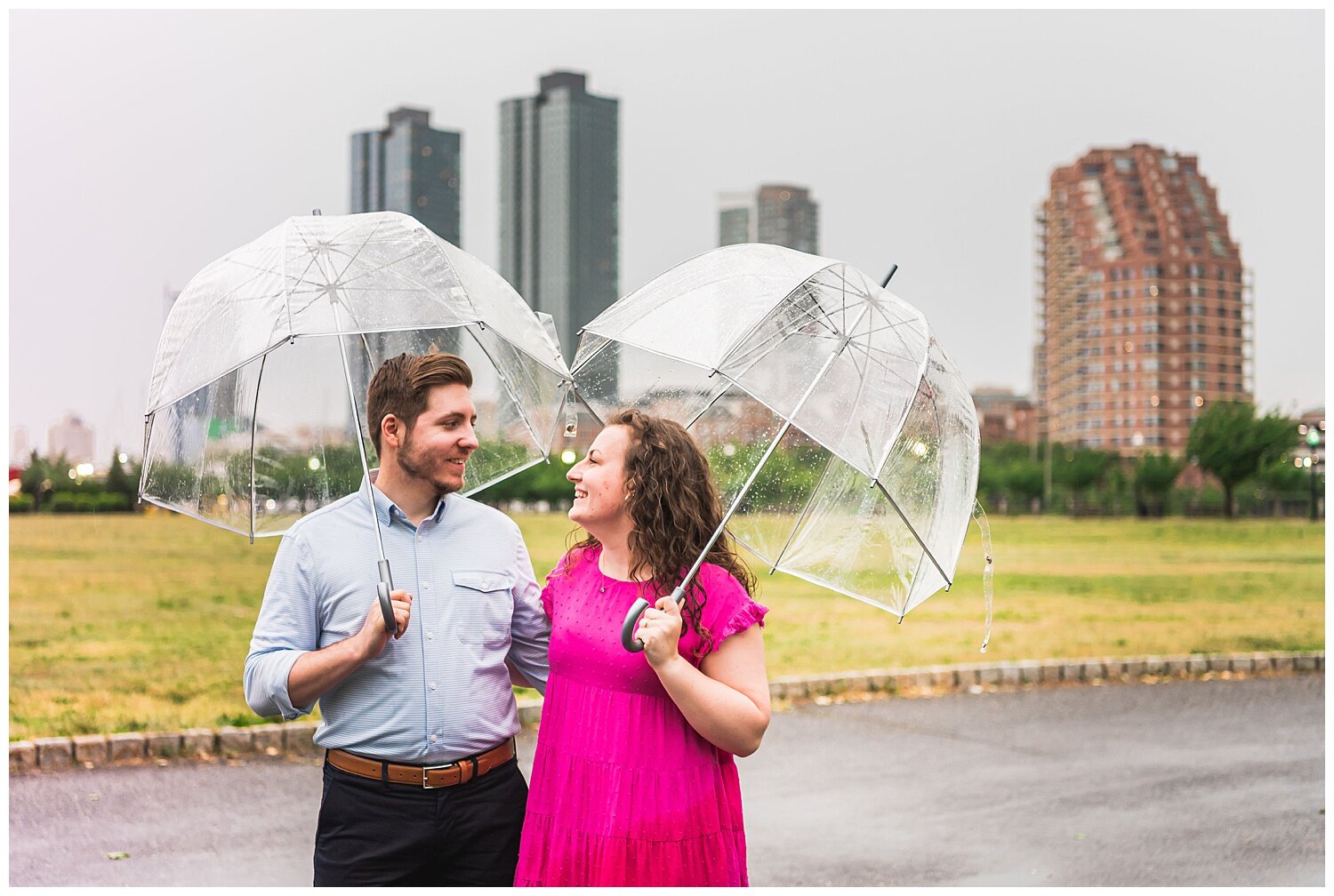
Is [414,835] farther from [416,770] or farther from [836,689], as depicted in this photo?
[836,689]

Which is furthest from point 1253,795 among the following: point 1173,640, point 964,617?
point 964,617

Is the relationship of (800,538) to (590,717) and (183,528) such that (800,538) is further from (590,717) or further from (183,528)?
(183,528)

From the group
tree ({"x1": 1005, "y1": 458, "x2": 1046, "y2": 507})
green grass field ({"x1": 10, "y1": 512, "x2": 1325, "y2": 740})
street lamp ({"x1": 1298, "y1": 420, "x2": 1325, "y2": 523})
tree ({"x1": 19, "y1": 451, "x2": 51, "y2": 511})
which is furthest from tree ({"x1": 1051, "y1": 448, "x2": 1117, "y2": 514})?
tree ({"x1": 19, "y1": 451, "x2": 51, "y2": 511})

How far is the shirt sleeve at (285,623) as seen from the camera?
2.66 metres

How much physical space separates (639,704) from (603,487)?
469mm

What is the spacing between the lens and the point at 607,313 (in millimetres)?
3072

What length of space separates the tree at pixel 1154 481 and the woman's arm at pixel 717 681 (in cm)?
4987

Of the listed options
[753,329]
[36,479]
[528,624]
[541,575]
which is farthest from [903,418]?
[36,479]

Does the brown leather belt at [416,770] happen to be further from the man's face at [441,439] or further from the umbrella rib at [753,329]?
the umbrella rib at [753,329]

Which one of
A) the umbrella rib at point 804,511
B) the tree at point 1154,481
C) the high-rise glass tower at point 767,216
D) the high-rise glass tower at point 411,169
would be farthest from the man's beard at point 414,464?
the tree at point 1154,481

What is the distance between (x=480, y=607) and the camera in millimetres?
2826

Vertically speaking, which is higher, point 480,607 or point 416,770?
point 480,607

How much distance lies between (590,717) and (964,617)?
15.4 metres

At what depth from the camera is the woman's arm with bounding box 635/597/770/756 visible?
2465 mm
